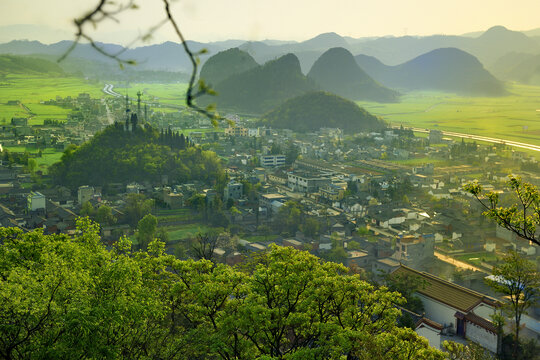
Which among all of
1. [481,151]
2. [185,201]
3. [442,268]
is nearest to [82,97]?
[185,201]

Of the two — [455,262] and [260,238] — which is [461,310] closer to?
[455,262]

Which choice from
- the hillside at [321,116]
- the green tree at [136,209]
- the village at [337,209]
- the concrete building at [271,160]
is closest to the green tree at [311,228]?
the village at [337,209]

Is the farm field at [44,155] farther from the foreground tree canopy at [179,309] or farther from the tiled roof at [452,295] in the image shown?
the foreground tree canopy at [179,309]

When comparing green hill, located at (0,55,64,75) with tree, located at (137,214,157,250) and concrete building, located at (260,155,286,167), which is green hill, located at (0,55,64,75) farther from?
tree, located at (137,214,157,250)

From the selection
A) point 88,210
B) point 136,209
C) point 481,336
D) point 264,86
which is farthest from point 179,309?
point 264,86

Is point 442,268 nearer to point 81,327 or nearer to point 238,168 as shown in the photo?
point 81,327

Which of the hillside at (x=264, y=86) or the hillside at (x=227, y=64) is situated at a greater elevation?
the hillside at (x=227, y=64)
